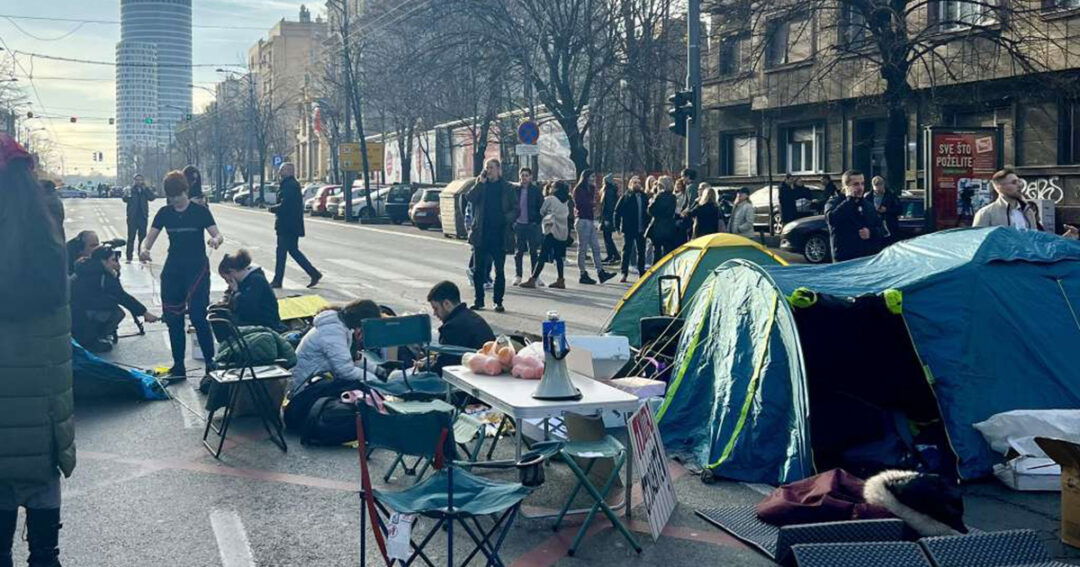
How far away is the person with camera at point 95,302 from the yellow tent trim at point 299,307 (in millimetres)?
1397

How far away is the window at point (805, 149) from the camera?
117 ft

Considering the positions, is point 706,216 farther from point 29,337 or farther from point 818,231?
point 29,337

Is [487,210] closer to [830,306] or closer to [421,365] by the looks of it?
[421,365]

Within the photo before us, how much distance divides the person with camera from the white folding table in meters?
6.26

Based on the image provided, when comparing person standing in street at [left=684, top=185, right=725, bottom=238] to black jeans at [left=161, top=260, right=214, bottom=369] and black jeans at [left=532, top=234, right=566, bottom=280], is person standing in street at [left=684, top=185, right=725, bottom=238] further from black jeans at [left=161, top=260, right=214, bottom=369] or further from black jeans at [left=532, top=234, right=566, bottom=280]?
black jeans at [left=161, top=260, right=214, bottom=369]

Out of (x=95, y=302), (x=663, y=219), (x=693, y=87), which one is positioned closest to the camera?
(x=95, y=302)

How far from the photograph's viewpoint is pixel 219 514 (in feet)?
19.9

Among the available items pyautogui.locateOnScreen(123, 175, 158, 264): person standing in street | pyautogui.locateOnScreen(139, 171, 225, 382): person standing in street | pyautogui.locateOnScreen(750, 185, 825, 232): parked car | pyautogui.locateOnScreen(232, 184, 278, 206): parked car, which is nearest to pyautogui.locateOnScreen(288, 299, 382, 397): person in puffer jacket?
pyautogui.locateOnScreen(139, 171, 225, 382): person standing in street

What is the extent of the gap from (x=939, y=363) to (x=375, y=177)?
2488 inches

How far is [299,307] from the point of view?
454 inches

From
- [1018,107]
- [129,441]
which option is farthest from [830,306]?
[1018,107]

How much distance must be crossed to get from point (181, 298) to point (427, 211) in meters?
27.5

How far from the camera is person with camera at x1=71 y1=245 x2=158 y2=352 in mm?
11586

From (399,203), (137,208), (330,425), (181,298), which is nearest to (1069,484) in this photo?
(330,425)
